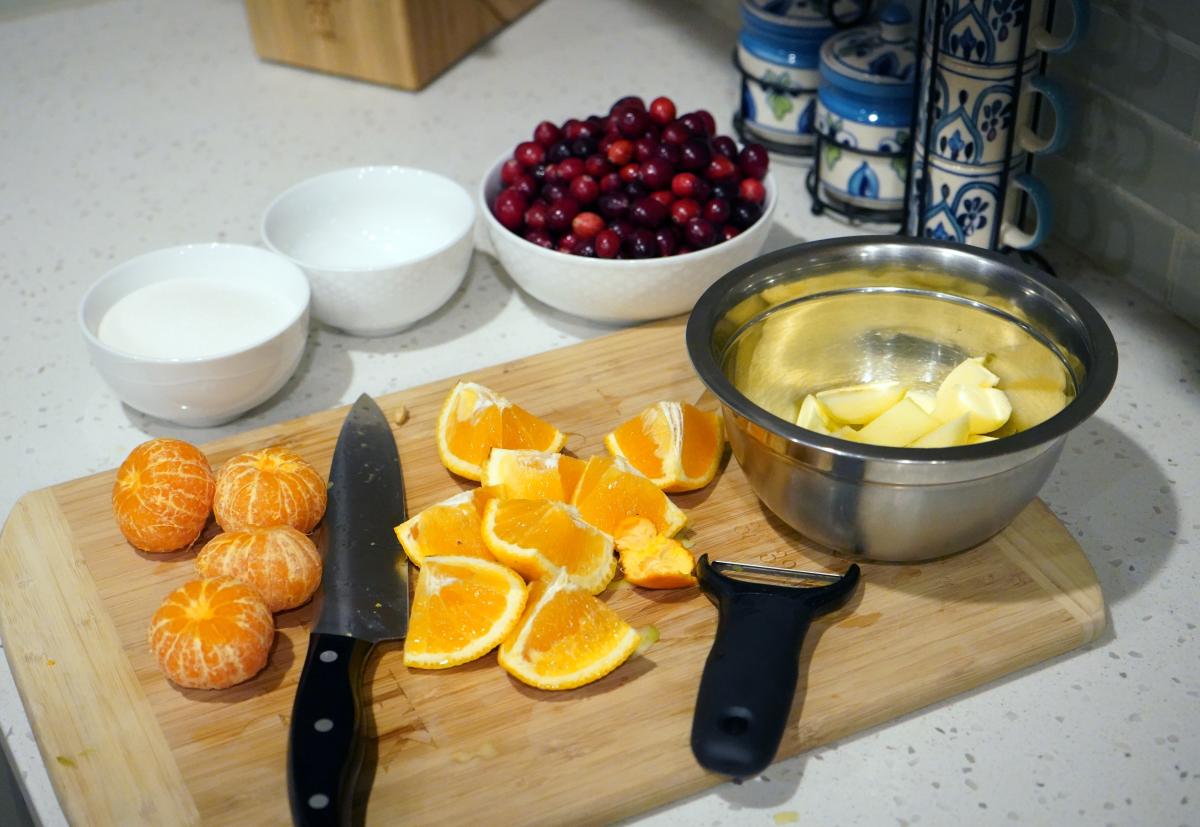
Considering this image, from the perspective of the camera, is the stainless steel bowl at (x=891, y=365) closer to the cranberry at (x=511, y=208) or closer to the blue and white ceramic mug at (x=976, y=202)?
the blue and white ceramic mug at (x=976, y=202)

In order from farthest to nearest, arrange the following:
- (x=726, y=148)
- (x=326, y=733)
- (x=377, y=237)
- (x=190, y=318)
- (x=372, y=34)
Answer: (x=372, y=34) < (x=377, y=237) < (x=726, y=148) < (x=190, y=318) < (x=326, y=733)

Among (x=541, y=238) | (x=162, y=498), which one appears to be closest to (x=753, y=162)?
(x=541, y=238)

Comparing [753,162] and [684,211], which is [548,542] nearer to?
[684,211]

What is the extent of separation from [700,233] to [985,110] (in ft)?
1.06

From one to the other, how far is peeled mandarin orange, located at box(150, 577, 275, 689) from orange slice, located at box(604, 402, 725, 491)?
354mm

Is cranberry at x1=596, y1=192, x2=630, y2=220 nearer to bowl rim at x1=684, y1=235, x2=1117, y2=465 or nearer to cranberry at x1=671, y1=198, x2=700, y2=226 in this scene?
cranberry at x1=671, y1=198, x2=700, y2=226

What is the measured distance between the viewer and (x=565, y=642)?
3.06 feet

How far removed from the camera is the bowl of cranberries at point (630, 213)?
50.9 inches

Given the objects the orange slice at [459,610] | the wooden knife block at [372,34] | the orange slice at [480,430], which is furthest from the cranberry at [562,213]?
the wooden knife block at [372,34]

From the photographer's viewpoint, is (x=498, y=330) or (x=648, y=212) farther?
(x=498, y=330)

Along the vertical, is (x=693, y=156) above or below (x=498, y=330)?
above

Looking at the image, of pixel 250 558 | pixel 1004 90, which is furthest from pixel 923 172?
pixel 250 558

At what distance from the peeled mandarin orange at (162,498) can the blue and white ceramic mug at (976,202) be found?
2.64 ft

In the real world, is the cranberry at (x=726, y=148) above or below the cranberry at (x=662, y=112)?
below
